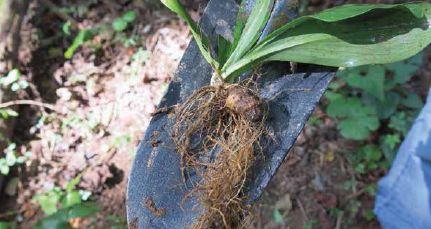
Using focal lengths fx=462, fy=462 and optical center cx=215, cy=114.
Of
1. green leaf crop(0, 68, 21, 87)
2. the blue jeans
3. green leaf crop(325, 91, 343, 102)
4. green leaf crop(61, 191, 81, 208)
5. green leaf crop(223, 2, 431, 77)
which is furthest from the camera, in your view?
green leaf crop(325, 91, 343, 102)

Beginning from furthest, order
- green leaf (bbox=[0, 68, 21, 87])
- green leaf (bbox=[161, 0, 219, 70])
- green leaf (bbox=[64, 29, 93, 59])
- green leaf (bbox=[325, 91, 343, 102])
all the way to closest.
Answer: green leaf (bbox=[64, 29, 93, 59]) → green leaf (bbox=[325, 91, 343, 102]) → green leaf (bbox=[0, 68, 21, 87]) → green leaf (bbox=[161, 0, 219, 70])

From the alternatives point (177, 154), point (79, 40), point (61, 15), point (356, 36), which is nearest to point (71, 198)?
point (177, 154)

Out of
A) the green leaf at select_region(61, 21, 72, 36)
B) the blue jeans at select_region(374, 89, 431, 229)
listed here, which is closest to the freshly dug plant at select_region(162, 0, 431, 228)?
the blue jeans at select_region(374, 89, 431, 229)

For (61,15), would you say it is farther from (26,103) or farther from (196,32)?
(196,32)

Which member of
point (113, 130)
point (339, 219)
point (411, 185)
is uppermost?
point (113, 130)

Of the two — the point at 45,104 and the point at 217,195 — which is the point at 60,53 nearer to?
the point at 45,104

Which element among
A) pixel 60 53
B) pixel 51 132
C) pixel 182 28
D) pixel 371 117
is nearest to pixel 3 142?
pixel 51 132

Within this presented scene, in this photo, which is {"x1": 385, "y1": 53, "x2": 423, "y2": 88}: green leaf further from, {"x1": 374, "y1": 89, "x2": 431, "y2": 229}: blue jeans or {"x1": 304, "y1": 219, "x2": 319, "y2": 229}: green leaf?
{"x1": 304, "y1": 219, "x2": 319, "y2": 229}: green leaf
